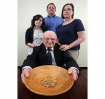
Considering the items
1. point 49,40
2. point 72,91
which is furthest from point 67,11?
point 72,91

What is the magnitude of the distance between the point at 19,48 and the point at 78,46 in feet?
1.17

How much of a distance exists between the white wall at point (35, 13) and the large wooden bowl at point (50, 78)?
0.35 ft

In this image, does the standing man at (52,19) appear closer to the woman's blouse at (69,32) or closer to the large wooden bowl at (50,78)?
the woman's blouse at (69,32)

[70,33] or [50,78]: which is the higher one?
[70,33]

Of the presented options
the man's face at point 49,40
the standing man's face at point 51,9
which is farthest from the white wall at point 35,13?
the man's face at point 49,40

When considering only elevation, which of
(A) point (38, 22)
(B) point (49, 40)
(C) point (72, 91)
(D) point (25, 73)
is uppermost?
(A) point (38, 22)

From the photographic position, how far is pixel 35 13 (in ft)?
3.15

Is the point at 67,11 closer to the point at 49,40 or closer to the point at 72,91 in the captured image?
the point at 49,40

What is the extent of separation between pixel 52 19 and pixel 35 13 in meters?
0.11

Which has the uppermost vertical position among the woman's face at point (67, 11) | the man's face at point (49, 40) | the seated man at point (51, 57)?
the woman's face at point (67, 11)

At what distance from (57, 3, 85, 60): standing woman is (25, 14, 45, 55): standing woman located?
110 millimetres

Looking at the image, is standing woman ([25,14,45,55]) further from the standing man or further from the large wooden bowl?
the large wooden bowl

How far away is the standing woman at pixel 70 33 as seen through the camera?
95 cm
